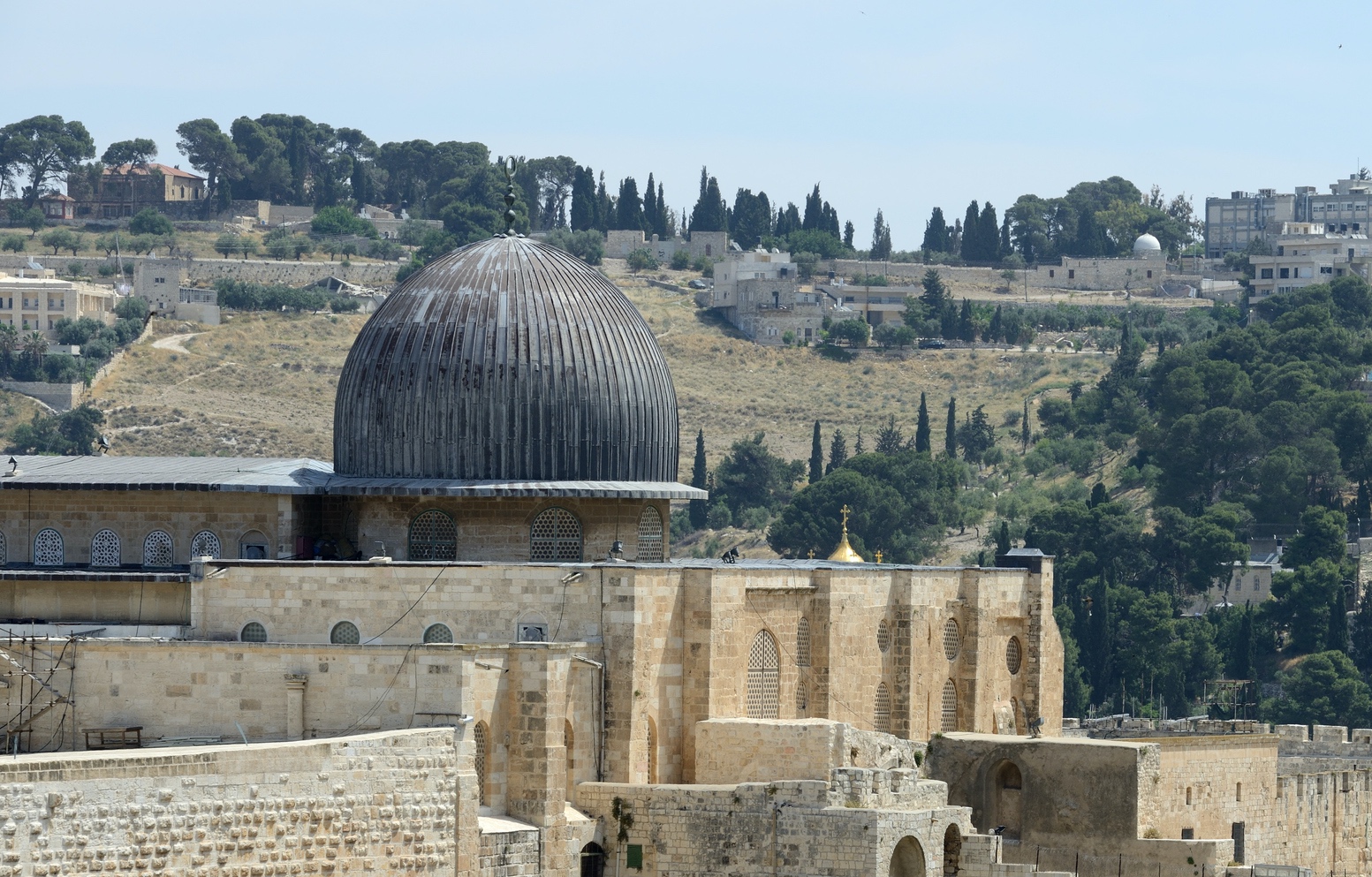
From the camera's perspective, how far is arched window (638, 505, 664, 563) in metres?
39.9

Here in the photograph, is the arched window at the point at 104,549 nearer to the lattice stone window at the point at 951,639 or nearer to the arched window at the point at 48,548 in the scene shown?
the arched window at the point at 48,548

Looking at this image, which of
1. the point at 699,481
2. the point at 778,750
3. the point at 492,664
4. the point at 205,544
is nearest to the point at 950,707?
the point at 778,750

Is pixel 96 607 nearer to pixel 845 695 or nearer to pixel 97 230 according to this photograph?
pixel 845 695

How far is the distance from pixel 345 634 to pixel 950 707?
11.3 meters

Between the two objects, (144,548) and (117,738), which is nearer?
(117,738)

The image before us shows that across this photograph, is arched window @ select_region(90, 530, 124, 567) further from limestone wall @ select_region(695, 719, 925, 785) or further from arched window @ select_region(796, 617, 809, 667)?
arched window @ select_region(796, 617, 809, 667)

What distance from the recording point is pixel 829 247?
168m

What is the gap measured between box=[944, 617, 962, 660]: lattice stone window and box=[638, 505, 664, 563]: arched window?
17.2 feet

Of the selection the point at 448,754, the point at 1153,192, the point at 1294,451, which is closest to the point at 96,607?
the point at 448,754

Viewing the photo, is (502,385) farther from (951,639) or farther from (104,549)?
(951,639)

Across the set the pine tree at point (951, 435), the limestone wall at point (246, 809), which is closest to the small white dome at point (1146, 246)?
the pine tree at point (951, 435)

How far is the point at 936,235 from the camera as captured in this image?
177 meters

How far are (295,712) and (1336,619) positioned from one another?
193 ft


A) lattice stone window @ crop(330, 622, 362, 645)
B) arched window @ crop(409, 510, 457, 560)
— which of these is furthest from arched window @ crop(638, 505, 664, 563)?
lattice stone window @ crop(330, 622, 362, 645)
